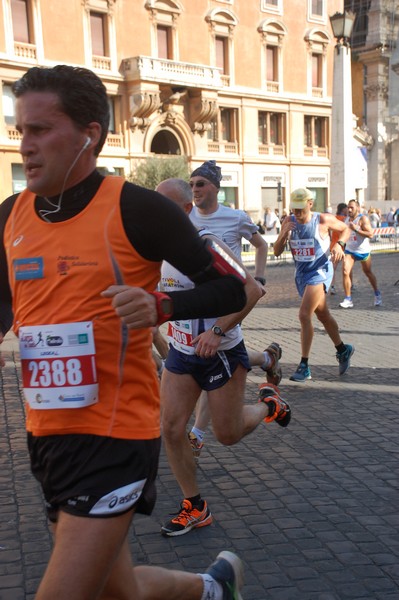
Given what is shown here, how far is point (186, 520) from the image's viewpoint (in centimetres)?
377

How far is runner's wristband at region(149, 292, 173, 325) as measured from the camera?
2021 millimetres

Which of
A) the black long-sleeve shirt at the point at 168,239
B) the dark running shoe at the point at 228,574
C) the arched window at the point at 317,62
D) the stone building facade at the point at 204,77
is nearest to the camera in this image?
the black long-sleeve shirt at the point at 168,239

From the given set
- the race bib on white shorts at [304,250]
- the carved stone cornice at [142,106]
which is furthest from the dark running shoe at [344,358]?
the carved stone cornice at [142,106]

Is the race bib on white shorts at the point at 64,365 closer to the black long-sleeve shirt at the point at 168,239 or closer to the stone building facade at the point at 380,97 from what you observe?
the black long-sleeve shirt at the point at 168,239

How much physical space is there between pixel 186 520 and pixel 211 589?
1207 millimetres

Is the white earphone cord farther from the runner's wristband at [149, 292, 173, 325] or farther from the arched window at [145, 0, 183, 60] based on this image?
the arched window at [145, 0, 183, 60]

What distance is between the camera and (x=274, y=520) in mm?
3912

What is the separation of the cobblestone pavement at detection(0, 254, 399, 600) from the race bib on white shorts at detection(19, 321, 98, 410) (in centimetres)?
150

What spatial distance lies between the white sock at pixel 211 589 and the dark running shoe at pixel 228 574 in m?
0.03

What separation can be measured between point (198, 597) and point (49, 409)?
3.20 feet

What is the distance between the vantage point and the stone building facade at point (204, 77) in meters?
32.1

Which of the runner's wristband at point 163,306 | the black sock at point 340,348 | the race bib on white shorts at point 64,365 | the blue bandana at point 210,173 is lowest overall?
the black sock at point 340,348

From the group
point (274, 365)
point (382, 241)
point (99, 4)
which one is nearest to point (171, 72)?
point (99, 4)

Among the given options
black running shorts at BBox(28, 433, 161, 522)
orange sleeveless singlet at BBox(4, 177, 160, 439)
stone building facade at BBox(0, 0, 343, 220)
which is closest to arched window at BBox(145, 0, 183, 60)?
stone building facade at BBox(0, 0, 343, 220)
